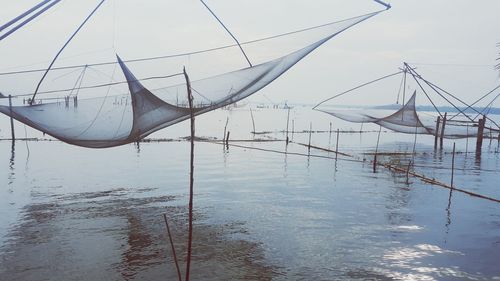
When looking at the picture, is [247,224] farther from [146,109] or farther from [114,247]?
[146,109]

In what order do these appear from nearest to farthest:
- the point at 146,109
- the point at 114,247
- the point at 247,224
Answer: the point at 114,247
the point at 146,109
the point at 247,224

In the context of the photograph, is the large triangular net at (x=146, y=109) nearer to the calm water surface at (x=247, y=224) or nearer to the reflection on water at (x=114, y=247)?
the reflection on water at (x=114, y=247)

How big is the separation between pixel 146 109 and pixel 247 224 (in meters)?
3.64

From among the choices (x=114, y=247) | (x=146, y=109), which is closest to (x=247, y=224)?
(x=114, y=247)

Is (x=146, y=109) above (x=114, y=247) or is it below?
above

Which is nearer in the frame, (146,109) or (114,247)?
(114,247)

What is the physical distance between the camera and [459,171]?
66.4ft

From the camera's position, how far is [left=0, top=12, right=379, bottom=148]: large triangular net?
848 cm

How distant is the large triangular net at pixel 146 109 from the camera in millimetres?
8477

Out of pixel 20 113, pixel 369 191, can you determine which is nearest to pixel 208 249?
pixel 20 113

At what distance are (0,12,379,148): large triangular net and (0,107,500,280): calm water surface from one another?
2143 mm

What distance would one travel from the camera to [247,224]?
10156mm

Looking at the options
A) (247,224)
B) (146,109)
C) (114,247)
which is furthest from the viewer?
(247,224)

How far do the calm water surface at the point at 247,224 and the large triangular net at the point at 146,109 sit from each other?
214 centimetres
